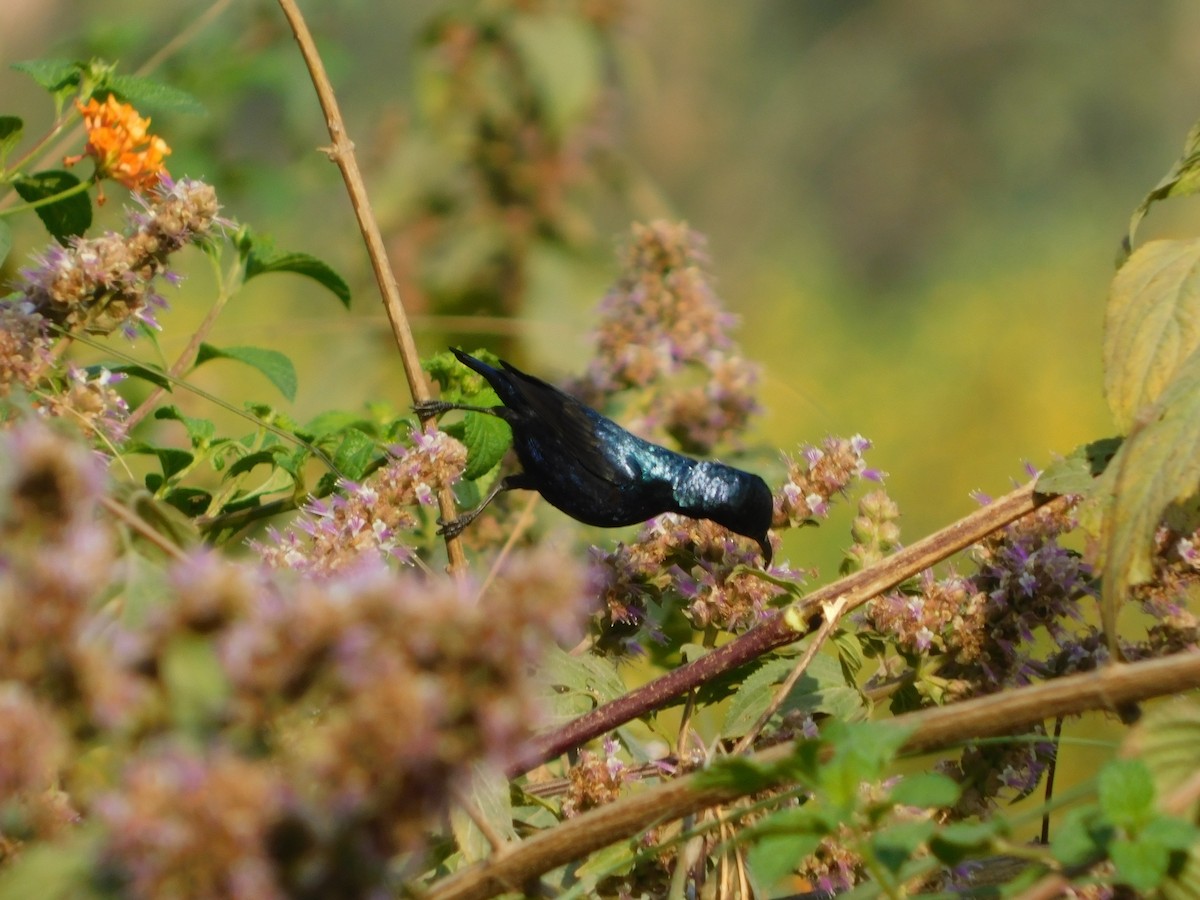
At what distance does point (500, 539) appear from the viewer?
194 centimetres

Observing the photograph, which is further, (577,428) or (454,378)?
(577,428)

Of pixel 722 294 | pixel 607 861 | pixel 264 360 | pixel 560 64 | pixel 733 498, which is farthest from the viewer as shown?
pixel 722 294

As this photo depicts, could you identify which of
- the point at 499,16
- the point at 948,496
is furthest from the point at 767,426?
the point at 499,16

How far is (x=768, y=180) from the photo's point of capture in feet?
16.3

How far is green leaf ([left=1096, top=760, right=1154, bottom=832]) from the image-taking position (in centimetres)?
66

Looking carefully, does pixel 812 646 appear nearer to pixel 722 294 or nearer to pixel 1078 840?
pixel 1078 840

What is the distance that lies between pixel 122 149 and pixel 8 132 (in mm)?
107

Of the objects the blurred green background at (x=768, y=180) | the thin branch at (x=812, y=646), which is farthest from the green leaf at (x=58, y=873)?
the blurred green background at (x=768, y=180)

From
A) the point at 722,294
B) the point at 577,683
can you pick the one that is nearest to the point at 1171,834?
the point at 577,683

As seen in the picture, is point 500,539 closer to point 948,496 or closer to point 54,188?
point 54,188

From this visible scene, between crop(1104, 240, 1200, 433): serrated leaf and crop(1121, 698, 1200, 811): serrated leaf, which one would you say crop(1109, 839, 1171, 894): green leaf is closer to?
crop(1121, 698, 1200, 811): serrated leaf

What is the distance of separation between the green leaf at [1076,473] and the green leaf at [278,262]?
2.55ft

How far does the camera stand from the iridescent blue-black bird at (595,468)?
1.97 metres

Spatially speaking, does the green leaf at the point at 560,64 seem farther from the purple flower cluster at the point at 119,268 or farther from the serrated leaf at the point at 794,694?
the serrated leaf at the point at 794,694
